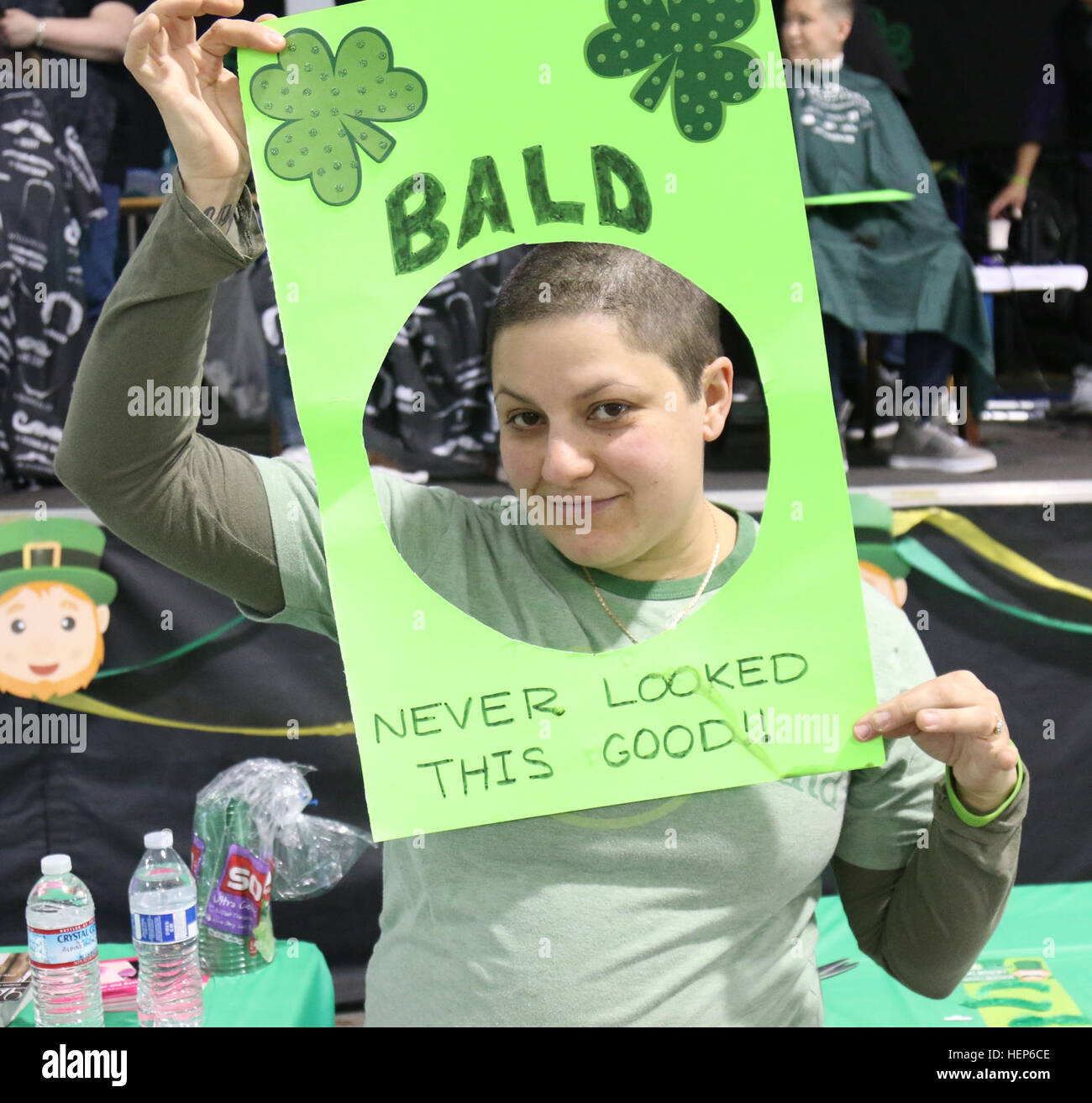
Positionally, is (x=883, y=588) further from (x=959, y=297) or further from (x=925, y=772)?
(x=925, y=772)

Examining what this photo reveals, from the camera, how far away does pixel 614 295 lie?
89cm

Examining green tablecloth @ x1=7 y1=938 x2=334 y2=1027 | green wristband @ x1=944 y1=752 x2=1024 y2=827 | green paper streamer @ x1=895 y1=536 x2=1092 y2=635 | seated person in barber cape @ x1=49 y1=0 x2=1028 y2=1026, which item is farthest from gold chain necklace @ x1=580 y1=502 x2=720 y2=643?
green paper streamer @ x1=895 y1=536 x2=1092 y2=635

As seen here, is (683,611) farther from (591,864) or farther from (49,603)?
(49,603)

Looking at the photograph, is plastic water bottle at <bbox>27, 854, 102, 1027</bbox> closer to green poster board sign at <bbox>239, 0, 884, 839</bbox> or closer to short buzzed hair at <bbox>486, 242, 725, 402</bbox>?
green poster board sign at <bbox>239, 0, 884, 839</bbox>

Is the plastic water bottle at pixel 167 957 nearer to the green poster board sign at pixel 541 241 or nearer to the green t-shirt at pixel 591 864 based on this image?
the green t-shirt at pixel 591 864

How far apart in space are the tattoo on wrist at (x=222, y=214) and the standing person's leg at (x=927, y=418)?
6.83ft

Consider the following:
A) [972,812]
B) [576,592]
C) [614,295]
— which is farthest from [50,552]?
[972,812]

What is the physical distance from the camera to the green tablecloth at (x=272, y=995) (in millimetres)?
1614

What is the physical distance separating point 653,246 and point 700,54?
0.14 metres

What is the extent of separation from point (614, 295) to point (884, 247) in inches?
78.4

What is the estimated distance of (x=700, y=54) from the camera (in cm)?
88

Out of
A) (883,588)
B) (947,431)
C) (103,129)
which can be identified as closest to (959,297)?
(947,431)

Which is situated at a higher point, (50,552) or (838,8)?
(838,8)

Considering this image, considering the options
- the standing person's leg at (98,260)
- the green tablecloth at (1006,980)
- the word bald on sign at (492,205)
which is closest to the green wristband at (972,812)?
the word bald on sign at (492,205)
